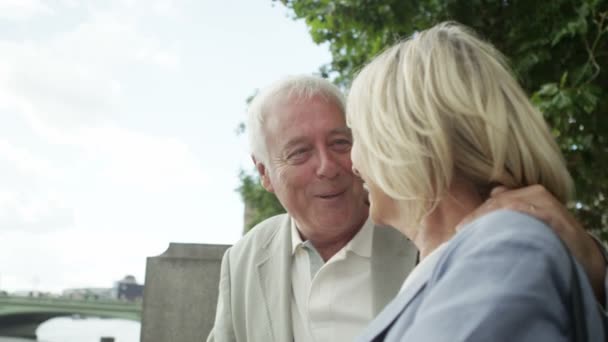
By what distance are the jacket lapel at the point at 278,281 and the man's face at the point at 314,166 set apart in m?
0.12

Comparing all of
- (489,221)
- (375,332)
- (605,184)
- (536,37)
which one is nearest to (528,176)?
(489,221)

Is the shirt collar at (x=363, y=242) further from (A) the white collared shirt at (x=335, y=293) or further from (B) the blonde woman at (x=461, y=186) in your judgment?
(B) the blonde woman at (x=461, y=186)

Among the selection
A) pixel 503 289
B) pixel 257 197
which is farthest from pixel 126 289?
pixel 503 289

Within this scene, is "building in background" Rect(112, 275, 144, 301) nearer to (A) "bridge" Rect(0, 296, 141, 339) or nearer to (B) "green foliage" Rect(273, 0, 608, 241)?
(A) "bridge" Rect(0, 296, 141, 339)

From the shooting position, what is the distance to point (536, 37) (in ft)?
19.3

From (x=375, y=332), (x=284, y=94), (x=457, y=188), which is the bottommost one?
(x=375, y=332)

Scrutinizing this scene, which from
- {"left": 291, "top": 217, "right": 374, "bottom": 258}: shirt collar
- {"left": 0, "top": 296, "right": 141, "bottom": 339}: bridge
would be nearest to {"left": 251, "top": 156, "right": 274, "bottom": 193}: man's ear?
{"left": 291, "top": 217, "right": 374, "bottom": 258}: shirt collar

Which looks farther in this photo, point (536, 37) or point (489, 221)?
point (536, 37)

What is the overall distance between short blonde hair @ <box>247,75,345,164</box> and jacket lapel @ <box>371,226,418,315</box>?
0.52m

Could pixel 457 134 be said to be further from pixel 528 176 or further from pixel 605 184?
pixel 605 184

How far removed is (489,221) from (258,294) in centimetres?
165

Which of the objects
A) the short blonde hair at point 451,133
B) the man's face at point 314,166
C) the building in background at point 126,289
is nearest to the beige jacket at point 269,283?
the man's face at point 314,166

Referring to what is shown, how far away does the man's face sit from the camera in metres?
2.81

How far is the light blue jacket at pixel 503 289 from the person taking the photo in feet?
3.77
